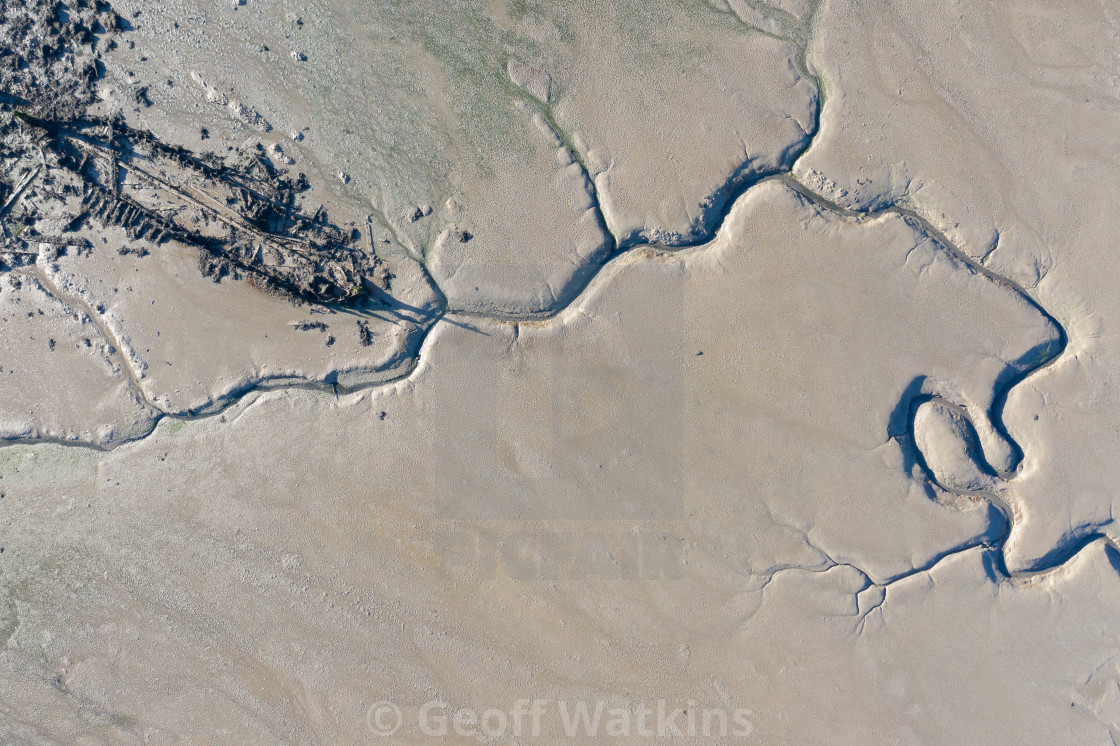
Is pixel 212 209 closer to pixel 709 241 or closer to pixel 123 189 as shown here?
pixel 123 189

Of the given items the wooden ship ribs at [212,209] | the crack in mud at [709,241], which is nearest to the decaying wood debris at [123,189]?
the wooden ship ribs at [212,209]

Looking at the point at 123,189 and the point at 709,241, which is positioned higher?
the point at 709,241

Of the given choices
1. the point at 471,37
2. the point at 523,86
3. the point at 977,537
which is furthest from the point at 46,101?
the point at 977,537

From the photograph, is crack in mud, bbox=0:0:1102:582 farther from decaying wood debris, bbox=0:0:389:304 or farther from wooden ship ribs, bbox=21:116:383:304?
wooden ship ribs, bbox=21:116:383:304

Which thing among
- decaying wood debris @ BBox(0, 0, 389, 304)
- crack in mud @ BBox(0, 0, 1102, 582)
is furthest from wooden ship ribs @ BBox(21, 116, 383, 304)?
crack in mud @ BBox(0, 0, 1102, 582)

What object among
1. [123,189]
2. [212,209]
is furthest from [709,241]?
[123,189]

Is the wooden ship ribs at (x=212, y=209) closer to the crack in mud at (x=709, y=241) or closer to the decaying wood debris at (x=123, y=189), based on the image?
the decaying wood debris at (x=123, y=189)

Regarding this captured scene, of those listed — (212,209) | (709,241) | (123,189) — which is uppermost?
(709,241)

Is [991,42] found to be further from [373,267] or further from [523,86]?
[373,267]
